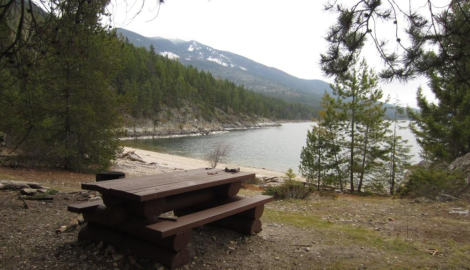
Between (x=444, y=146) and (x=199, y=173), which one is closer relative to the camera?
(x=199, y=173)

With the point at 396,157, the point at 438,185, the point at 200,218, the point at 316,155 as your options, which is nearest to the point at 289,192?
the point at 438,185

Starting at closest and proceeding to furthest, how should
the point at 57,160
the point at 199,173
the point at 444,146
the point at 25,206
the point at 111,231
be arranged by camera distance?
the point at 111,231, the point at 199,173, the point at 25,206, the point at 57,160, the point at 444,146

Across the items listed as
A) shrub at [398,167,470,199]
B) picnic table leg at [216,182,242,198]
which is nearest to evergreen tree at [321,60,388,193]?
shrub at [398,167,470,199]

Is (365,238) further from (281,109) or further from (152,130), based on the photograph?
(281,109)

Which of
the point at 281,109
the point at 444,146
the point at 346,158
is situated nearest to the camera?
the point at 444,146

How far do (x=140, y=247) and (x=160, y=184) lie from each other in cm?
78

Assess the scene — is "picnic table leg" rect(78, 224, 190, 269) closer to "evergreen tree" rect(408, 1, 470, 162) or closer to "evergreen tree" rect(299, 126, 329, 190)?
"evergreen tree" rect(408, 1, 470, 162)

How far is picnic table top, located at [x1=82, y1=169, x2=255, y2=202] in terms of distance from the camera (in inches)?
139

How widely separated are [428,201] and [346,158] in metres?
10.00

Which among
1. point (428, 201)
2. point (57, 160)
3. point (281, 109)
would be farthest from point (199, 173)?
point (281, 109)

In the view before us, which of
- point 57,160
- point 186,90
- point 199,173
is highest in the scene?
point 186,90

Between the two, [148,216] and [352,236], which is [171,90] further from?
[148,216]

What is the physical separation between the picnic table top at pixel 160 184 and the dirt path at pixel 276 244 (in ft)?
2.64

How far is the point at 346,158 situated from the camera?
63.7 feet
